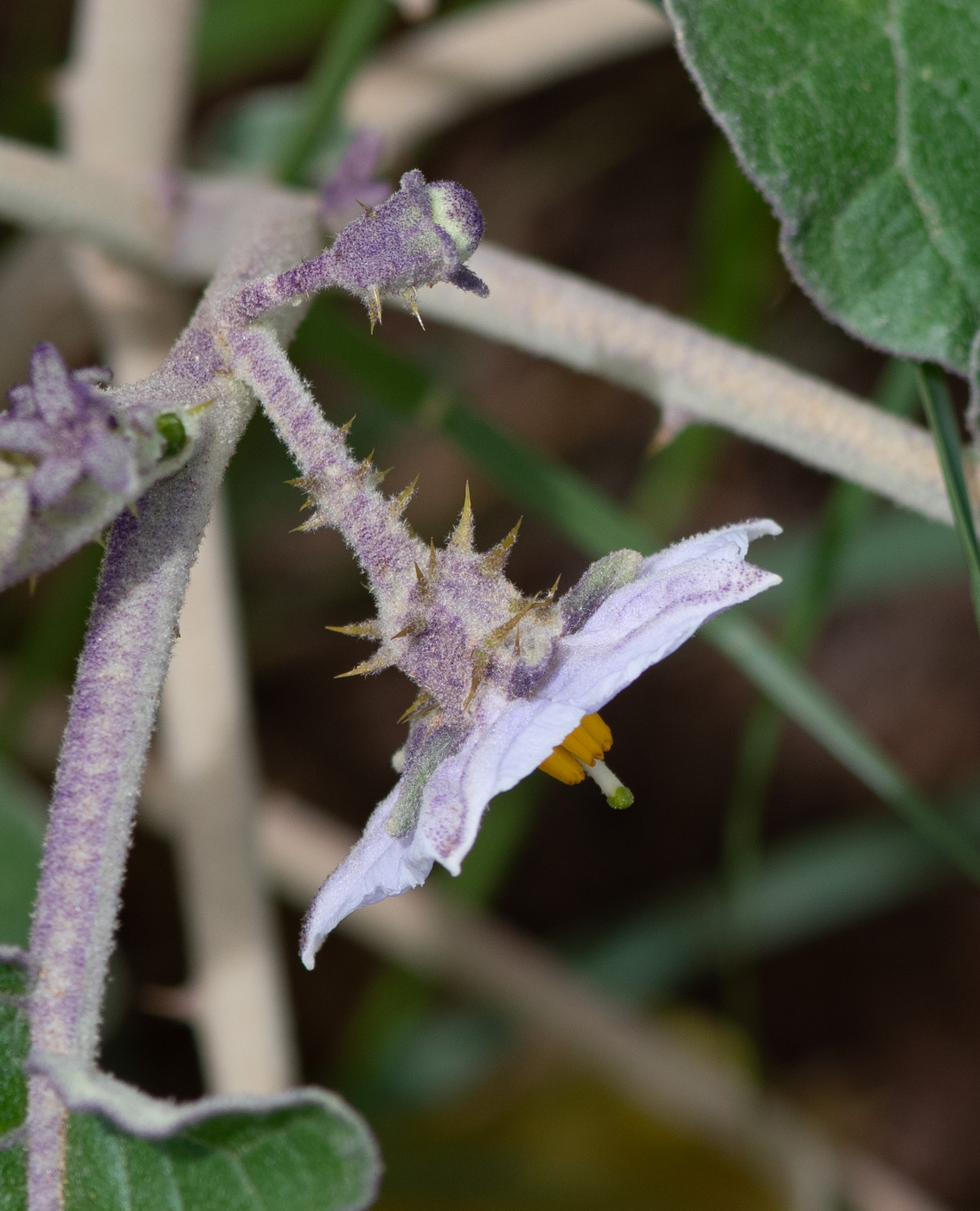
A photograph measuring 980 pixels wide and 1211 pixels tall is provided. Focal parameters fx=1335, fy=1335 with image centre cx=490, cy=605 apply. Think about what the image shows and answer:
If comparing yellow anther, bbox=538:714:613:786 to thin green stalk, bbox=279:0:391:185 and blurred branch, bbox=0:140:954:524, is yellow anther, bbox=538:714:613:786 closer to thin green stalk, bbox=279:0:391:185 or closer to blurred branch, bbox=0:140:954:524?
blurred branch, bbox=0:140:954:524

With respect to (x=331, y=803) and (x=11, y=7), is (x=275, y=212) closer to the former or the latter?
(x=331, y=803)

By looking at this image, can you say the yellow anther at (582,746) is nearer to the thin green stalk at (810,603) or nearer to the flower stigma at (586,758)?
the flower stigma at (586,758)

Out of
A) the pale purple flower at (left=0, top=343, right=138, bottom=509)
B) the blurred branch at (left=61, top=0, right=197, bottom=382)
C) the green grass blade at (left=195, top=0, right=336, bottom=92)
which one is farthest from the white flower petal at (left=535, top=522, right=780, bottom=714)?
the green grass blade at (left=195, top=0, right=336, bottom=92)

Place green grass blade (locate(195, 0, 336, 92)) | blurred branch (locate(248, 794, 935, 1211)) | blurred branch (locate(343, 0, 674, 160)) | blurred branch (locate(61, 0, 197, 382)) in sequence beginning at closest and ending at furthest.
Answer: blurred branch (locate(61, 0, 197, 382)) < blurred branch (locate(343, 0, 674, 160)) < blurred branch (locate(248, 794, 935, 1211)) < green grass blade (locate(195, 0, 336, 92))

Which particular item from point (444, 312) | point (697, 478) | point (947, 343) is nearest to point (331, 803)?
point (697, 478)

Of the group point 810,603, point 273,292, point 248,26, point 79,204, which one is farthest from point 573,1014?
point 248,26

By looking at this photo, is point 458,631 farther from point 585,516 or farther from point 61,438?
point 585,516

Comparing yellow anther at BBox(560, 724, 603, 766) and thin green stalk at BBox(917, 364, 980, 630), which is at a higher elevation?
thin green stalk at BBox(917, 364, 980, 630)

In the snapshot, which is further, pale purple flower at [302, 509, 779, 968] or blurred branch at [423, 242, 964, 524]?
blurred branch at [423, 242, 964, 524]
